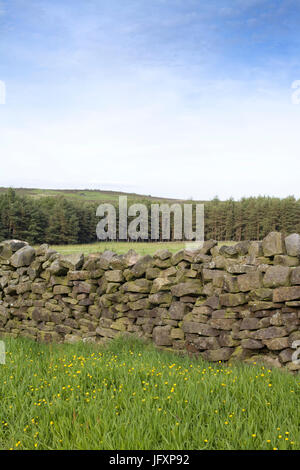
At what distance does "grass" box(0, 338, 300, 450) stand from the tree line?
43.7 meters

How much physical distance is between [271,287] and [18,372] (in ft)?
13.6

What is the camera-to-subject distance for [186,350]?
21.1 feet

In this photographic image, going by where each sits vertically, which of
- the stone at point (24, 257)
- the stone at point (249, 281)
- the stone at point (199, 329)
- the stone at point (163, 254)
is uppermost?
the stone at point (163, 254)

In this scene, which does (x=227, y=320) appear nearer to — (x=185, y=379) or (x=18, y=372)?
(x=185, y=379)

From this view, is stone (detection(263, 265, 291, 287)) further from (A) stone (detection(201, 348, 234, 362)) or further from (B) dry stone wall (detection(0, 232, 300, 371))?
(A) stone (detection(201, 348, 234, 362))

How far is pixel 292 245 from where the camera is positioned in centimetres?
571

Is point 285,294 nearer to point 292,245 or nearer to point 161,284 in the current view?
point 292,245

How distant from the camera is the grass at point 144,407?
10.7 ft

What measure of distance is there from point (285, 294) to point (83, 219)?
53184mm

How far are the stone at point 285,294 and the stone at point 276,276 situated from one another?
0.32ft

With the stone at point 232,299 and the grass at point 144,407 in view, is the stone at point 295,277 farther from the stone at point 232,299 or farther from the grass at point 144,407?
the grass at point 144,407

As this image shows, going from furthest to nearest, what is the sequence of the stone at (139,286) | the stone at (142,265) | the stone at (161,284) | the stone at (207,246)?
the stone at (142,265)
the stone at (139,286)
the stone at (161,284)
the stone at (207,246)

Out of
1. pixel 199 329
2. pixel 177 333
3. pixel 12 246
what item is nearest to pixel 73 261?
pixel 12 246

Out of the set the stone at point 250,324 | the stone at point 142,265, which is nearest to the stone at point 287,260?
the stone at point 250,324
